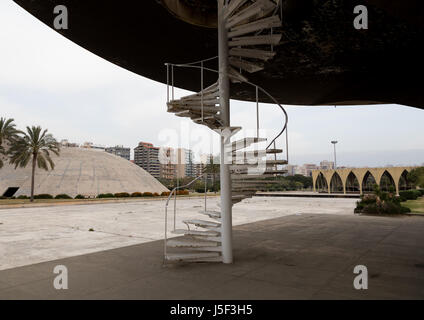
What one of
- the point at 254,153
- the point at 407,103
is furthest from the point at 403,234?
the point at 407,103

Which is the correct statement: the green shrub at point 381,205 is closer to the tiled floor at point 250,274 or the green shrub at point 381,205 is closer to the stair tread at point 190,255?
the tiled floor at point 250,274

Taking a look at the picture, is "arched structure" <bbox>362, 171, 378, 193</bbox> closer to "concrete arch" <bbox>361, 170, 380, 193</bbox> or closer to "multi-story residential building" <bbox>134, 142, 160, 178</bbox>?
"concrete arch" <bbox>361, 170, 380, 193</bbox>

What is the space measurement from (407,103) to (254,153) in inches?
502

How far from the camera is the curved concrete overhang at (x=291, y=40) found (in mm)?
7309

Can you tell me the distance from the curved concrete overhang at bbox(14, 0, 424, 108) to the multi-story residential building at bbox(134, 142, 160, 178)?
141604 millimetres

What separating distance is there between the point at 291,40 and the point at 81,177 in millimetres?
41685

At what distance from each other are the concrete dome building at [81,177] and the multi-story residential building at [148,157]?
9779cm

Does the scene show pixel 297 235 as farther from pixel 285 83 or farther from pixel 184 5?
pixel 184 5

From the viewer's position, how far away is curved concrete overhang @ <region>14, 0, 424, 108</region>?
7.31m

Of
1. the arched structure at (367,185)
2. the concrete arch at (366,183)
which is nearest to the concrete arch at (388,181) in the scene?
the arched structure at (367,185)

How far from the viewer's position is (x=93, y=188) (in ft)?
138

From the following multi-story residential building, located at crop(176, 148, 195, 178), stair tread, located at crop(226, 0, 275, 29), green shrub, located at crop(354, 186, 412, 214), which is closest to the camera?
stair tread, located at crop(226, 0, 275, 29)

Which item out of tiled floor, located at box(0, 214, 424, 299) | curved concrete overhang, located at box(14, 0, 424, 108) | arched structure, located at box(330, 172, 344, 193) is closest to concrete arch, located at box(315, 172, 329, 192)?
arched structure, located at box(330, 172, 344, 193)
